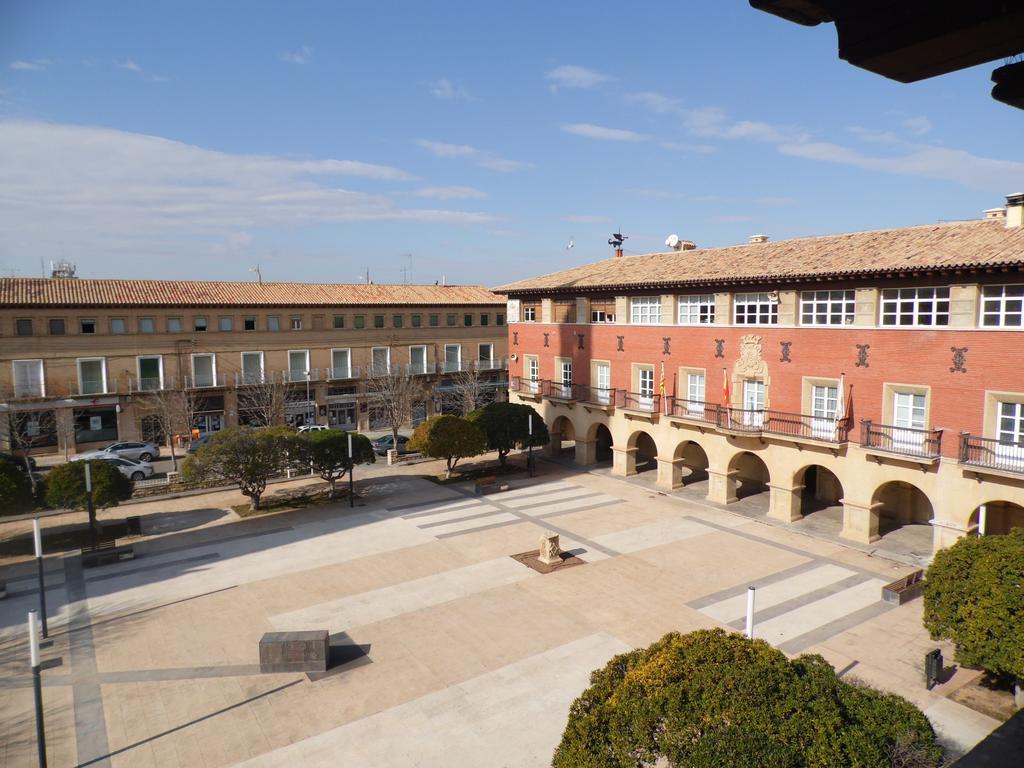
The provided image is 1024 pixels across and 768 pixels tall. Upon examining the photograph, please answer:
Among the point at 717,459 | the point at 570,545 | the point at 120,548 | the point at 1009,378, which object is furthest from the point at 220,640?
the point at 1009,378

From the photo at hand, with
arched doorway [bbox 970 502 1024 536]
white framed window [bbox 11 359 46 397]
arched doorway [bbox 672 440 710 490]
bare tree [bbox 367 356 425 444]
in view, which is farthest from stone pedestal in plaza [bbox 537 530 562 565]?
white framed window [bbox 11 359 46 397]

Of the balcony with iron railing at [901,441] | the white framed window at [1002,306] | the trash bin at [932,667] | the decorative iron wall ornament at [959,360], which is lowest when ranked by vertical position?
the trash bin at [932,667]

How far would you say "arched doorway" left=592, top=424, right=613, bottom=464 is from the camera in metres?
39.1

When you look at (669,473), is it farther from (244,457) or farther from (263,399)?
(263,399)

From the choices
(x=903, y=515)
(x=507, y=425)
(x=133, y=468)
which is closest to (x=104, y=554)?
(x=133, y=468)

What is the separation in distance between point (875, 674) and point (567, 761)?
1066 centimetres

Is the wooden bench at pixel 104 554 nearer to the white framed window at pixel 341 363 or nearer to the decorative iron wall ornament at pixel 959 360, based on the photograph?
the white framed window at pixel 341 363

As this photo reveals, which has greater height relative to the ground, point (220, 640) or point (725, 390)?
point (725, 390)

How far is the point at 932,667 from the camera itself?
607 inches

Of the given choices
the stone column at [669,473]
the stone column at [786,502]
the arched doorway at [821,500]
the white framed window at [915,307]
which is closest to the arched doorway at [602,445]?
the stone column at [669,473]

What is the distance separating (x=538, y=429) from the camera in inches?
1467

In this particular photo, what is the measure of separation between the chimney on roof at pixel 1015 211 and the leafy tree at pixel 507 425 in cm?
2194

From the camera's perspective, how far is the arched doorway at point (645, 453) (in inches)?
1484

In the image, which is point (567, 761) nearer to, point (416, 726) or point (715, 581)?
point (416, 726)
